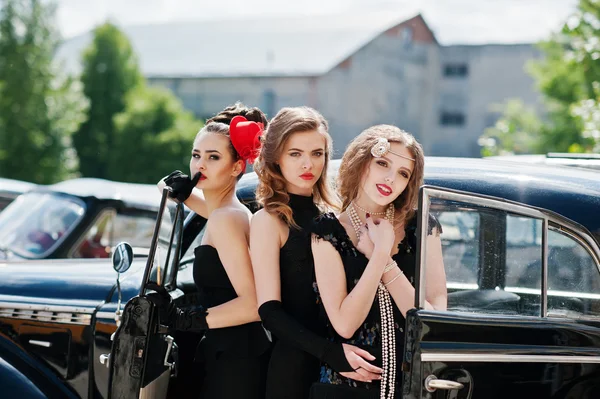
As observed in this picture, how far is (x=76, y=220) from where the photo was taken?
789cm

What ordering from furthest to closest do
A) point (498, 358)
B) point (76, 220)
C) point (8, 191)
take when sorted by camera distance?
point (8, 191), point (76, 220), point (498, 358)

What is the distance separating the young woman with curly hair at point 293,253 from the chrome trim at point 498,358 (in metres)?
0.24

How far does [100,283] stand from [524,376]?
2.49 m

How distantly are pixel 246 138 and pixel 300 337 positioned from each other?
3.47 ft

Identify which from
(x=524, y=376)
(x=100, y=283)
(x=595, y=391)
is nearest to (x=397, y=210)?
(x=524, y=376)

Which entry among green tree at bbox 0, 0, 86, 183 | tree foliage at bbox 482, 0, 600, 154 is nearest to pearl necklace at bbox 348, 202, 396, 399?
tree foliage at bbox 482, 0, 600, 154

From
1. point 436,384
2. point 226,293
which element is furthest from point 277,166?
point 436,384

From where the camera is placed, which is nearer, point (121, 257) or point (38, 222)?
point (121, 257)

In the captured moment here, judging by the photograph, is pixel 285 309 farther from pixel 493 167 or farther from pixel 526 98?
pixel 526 98

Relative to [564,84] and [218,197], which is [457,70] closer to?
[564,84]

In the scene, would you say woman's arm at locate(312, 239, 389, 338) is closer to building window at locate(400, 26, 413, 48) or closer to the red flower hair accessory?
the red flower hair accessory

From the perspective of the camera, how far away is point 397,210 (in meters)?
3.25

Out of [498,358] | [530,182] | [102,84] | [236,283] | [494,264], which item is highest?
[102,84]

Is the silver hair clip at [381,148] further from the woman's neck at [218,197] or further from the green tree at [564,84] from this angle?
the green tree at [564,84]
